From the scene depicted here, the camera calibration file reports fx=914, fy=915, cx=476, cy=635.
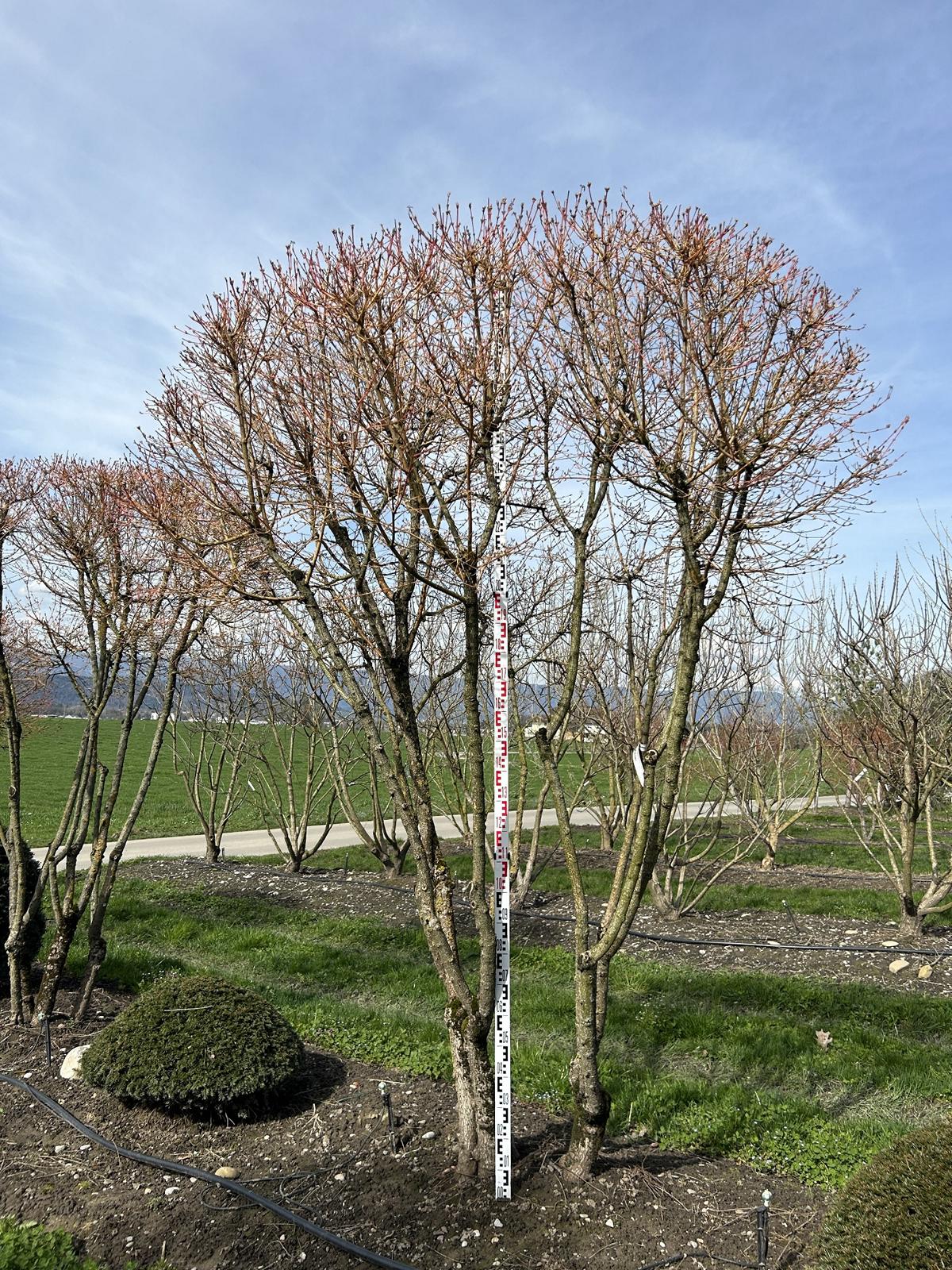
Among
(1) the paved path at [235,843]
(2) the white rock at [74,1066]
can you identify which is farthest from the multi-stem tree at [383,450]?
(1) the paved path at [235,843]

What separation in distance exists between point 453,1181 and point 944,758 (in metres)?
6.65

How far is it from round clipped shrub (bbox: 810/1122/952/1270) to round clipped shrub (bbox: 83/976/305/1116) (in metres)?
2.67

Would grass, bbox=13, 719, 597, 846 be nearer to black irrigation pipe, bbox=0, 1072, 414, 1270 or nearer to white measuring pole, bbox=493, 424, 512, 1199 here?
black irrigation pipe, bbox=0, 1072, 414, 1270

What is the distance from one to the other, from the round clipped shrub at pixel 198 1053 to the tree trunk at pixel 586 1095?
1552mm

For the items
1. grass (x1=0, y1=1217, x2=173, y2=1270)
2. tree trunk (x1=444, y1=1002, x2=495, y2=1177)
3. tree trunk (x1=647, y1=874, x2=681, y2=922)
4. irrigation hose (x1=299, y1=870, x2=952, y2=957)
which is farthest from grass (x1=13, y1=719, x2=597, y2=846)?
grass (x1=0, y1=1217, x2=173, y2=1270)

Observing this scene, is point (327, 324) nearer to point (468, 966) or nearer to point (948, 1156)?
point (948, 1156)

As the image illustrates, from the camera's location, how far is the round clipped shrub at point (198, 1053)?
14.3ft

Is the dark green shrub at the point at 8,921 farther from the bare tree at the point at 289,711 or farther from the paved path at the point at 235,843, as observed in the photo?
the paved path at the point at 235,843

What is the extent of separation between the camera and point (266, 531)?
11.8 feet

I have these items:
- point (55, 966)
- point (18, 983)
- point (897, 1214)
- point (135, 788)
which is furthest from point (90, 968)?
point (135, 788)

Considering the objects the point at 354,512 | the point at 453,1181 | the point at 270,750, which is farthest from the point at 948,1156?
the point at 270,750

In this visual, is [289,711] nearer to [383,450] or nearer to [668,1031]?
[668,1031]

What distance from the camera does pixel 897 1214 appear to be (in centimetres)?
249

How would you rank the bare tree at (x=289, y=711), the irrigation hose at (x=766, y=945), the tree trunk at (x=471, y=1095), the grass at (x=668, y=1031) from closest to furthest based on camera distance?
the tree trunk at (x=471, y=1095) → the grass at (x=668, y=1031) → the irrigation hose at (x=766, y=945) → the bare tree at (x=289, y=711)
